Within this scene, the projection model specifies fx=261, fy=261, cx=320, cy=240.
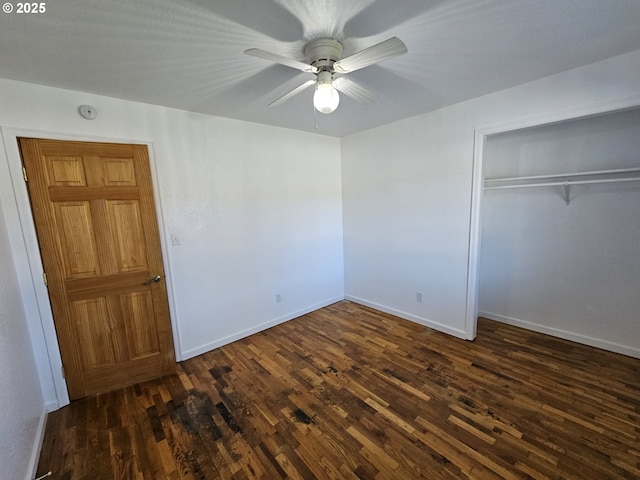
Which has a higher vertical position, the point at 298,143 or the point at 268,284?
the point at 298,143

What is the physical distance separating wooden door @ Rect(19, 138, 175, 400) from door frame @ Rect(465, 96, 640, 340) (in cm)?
316

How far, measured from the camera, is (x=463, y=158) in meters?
2.76

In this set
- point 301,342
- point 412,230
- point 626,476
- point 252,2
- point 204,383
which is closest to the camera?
point 252,2

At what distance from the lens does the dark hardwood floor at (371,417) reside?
5.19 feet

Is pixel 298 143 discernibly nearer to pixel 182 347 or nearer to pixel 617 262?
pixel 182 347

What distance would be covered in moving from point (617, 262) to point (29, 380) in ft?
16.5

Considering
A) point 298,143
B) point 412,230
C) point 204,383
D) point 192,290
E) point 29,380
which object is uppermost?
point 298,143

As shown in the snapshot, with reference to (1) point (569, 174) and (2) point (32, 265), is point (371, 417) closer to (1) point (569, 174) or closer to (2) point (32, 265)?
(2) point (32, 265)

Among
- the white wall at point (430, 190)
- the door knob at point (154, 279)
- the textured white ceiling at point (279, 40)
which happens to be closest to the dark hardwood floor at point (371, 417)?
the white wall at point (430, 190)

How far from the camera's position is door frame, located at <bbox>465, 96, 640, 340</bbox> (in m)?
2.09

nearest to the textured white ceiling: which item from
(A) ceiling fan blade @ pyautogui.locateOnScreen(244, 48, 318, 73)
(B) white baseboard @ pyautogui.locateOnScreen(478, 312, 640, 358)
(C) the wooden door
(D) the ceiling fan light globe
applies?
(A) ceiling fan blade @ pyautogui.locateOnScreen(244, 48, 318, 73)

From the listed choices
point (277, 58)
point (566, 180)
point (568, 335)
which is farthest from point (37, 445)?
point (566, 180)

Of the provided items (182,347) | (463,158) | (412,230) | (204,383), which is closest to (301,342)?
(204,383)

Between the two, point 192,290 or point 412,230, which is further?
point 412,230
